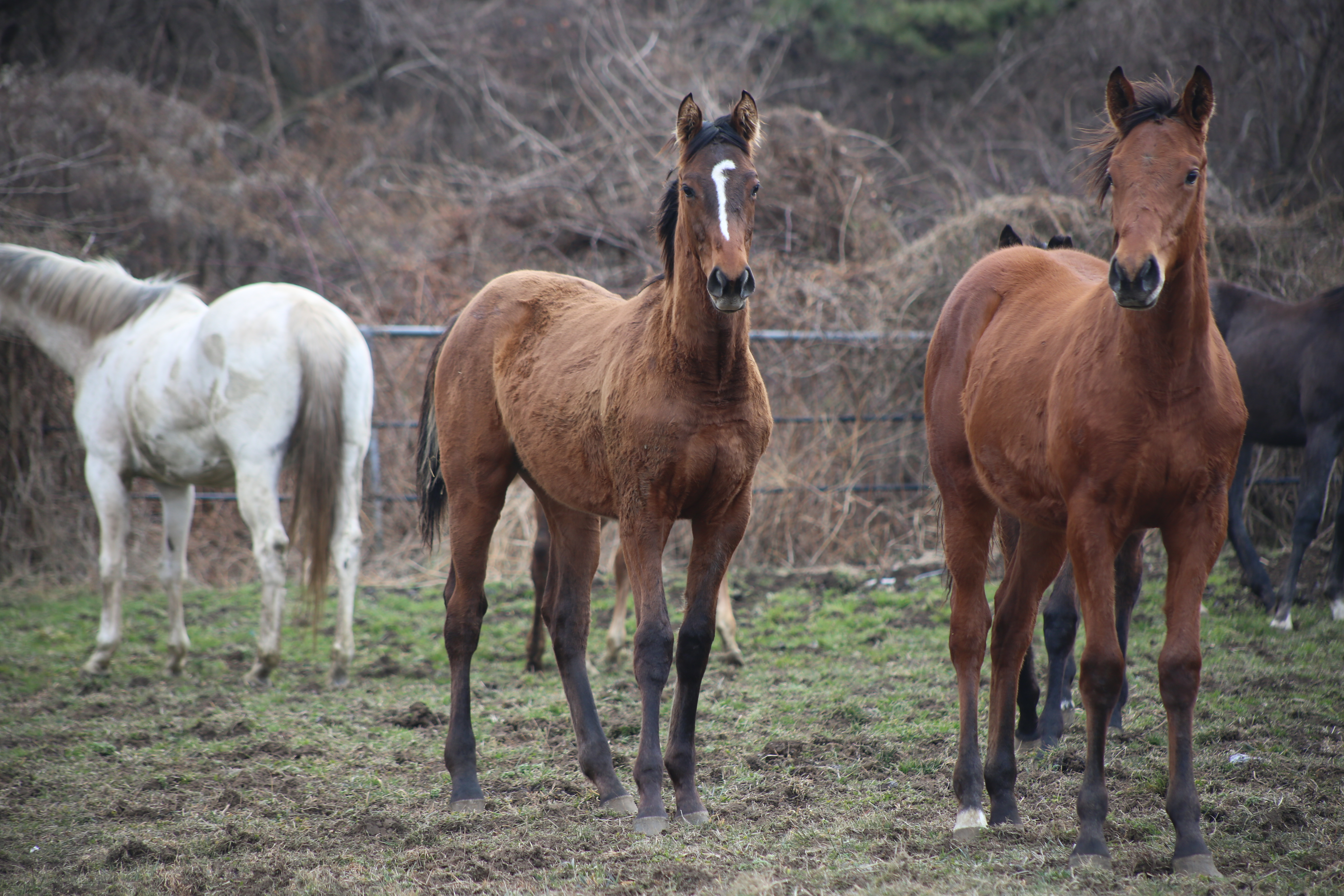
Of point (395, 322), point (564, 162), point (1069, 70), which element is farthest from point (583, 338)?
point (1069, 70)

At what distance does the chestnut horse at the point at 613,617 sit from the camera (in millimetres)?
5559

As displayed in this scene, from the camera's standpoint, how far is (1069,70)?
14.3m

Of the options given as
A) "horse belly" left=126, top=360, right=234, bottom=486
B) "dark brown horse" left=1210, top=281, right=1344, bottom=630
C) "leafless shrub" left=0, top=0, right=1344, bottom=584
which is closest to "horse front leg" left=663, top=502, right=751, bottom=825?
"leafless shrub" left=0, top=0, right=1344, bottom=584

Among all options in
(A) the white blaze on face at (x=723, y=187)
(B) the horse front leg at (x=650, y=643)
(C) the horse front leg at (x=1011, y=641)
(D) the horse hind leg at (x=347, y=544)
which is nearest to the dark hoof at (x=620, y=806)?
(B) the horse front leg at (x=650, y=643)

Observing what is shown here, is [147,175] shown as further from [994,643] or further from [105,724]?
[994,643]

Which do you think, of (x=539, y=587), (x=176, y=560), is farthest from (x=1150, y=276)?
(x=176, y=560)

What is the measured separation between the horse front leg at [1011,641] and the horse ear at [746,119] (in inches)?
64.4

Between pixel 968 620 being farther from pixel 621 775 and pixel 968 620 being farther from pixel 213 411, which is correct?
pixel 213 411

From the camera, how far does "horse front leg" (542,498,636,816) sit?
11.7 feet

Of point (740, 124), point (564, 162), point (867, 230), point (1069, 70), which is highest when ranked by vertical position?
point (1069, 70)

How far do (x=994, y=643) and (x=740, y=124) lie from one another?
1.97 meters

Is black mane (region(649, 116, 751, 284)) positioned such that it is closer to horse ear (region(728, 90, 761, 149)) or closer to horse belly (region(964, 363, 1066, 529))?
horse ear (region(728, 90, 761, 149))

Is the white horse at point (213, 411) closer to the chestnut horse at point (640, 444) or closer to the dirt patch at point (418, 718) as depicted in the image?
the dirt patch at point (418, 718)

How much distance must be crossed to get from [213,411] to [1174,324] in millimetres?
4877
